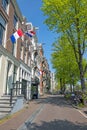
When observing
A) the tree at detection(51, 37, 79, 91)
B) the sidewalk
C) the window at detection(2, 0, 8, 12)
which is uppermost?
the window at detection(2, 0, 8, 12)

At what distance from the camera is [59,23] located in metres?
21.2

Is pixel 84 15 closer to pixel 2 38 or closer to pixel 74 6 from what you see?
pixel 74 6

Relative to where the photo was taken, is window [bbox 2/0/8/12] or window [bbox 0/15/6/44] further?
window [bbox 2/0/8/12]

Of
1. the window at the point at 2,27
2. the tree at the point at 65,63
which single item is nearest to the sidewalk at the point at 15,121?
the window at the point at 2,27

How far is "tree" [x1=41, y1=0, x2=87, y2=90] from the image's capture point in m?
20.0

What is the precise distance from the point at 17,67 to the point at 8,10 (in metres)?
7.03

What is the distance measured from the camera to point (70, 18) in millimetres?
20594

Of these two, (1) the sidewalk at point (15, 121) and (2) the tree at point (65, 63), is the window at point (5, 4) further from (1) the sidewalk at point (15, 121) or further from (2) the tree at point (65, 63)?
(2) the tree at point (65, 63)

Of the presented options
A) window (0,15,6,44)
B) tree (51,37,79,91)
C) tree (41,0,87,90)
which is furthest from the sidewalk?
tree (51,37,79,91)

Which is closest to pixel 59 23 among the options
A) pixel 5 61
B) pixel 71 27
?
pixel 71 27

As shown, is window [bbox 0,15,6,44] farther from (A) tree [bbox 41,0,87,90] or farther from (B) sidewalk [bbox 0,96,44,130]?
(B) sidewalk [bbox 0,96,44,130]

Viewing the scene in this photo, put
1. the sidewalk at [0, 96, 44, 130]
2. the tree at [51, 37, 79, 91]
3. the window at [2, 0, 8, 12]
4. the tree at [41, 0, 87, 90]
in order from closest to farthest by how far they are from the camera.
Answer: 1. the sidewalk at [0, 96, 44, 130]
2. the window at [2, 0, 8, 12]
3. the tree at [41, 0, 87, 90]
4. the tree at [51, 37, 79, 91]

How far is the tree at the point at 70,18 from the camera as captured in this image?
20.0 meters

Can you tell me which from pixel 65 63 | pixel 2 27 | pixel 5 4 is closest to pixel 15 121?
pixel 2 27
